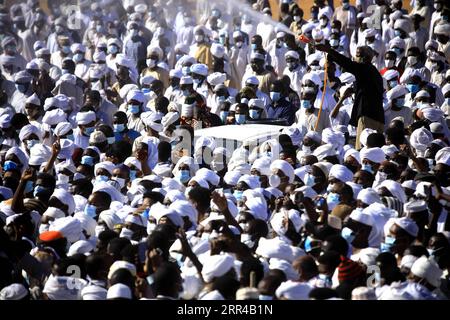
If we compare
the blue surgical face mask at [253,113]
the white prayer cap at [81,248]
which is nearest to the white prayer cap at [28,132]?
the blue surgical face mask at [253,113]

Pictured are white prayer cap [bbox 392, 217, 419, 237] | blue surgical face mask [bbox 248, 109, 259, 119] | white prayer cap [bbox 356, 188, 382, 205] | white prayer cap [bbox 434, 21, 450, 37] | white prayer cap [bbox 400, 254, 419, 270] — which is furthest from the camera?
white prayer cap [bbox 434, 21, 450, 37]

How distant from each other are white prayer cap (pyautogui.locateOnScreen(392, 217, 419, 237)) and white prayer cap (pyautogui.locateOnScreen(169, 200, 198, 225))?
1.79 meters

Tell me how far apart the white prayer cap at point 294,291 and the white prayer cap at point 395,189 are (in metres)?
3.00

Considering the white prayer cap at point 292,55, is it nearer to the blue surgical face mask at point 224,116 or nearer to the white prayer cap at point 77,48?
the blue surgical face mask at point 224,116

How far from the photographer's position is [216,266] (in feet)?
31.3

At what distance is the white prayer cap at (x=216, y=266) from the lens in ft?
31.2

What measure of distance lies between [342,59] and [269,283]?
5.67 metres

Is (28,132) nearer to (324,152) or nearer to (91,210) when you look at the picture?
(91,210)

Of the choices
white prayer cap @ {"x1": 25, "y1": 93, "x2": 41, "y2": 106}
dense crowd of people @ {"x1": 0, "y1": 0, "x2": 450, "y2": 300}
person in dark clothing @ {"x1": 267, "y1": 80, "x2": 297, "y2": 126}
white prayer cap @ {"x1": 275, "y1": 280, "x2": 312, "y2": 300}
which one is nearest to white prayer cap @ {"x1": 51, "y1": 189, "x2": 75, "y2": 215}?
dense crowd of people @ {"x1": 0, "y1": 0, "x2": 450, "y2": 300}

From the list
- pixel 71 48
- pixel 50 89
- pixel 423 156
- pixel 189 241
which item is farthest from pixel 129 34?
pixel 189 241

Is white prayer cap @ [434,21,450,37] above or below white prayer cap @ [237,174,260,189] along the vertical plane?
above

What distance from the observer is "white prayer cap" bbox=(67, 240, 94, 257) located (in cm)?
1060

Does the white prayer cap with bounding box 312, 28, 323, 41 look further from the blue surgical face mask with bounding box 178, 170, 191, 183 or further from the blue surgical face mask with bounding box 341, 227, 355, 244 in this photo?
the blue surgical face mask with bounding box 341, 227, 355, 244

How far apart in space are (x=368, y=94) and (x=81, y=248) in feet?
17.8
